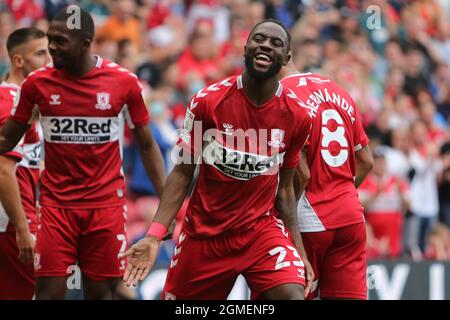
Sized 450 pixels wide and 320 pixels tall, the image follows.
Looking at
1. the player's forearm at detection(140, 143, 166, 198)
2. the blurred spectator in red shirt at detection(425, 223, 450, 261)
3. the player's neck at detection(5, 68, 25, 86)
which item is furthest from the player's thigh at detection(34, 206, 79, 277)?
the blurred spectator in red shirt at detection(425, 223, 450, 261)

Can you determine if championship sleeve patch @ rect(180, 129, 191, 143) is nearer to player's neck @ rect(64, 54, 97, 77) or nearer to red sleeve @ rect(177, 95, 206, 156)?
red sleeve @ rect(177, 95, 206, 156)

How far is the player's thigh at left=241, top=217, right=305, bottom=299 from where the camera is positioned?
7973 millimetres

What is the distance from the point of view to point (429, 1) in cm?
2039

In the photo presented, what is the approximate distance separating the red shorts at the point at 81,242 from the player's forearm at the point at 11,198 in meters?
0.16

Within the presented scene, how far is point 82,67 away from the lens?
8.92m

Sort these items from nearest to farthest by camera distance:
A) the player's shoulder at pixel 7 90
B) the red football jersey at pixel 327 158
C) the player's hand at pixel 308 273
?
the player's hand at pixel 308 273, the red football jersey at pixel 327 158, the player's shoulder at pixel 7 90

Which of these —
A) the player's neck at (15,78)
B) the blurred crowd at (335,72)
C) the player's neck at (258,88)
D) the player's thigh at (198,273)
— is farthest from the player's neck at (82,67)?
the blurred crowd at (335,72)

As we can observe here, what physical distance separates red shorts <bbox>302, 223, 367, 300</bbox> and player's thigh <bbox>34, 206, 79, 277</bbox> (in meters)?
1.83

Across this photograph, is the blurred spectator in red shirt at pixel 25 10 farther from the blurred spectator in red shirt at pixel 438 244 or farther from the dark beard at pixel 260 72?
the dark beard at pixel 260 72

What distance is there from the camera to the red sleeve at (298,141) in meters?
8.12

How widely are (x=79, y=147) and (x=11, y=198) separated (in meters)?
0.67

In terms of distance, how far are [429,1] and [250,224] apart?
1316 cm

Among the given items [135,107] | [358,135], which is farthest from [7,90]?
[358,135]

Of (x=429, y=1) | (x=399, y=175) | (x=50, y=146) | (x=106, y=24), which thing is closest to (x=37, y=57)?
(x=50, y=146)
